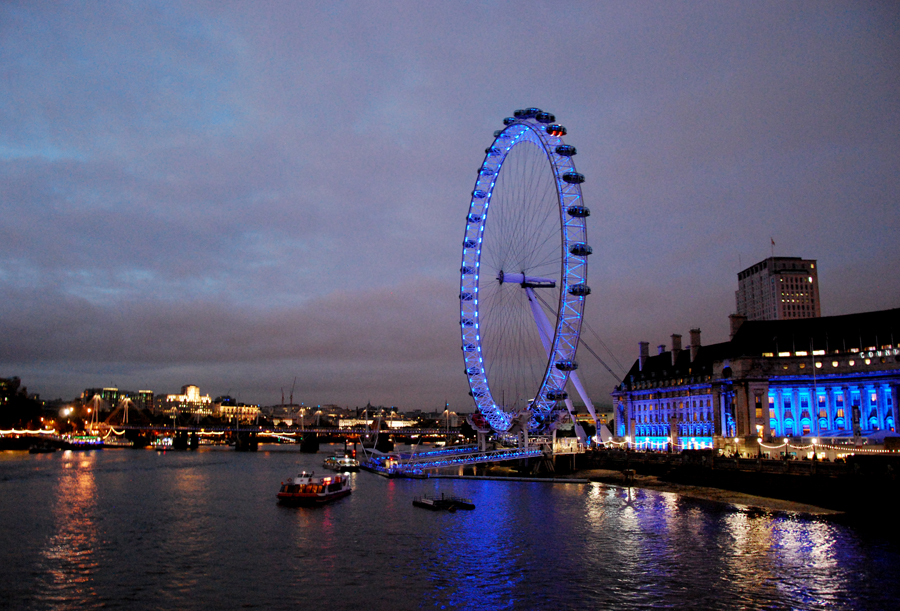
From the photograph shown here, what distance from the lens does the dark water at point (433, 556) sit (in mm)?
31000

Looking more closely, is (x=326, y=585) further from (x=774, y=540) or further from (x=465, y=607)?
(x=774, y=540)

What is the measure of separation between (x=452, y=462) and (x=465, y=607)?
59712 mm

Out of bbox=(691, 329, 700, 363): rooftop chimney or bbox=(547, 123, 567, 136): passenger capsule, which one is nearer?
bbox=(547, 123, 567, 136): passenger capsule

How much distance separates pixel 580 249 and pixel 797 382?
3425 cm

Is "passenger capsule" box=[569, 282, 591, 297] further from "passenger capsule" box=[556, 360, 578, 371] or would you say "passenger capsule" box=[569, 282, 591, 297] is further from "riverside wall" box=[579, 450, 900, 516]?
"riverside wall" box=[579, 450, 900, 516]

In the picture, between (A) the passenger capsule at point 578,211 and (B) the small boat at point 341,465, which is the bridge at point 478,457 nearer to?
(B) the small boat at point 341,465

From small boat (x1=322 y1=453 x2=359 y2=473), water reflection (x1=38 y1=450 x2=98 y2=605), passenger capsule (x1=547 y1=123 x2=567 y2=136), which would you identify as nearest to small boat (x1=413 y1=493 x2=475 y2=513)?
water reflection (x1=38 y1=450 x2=98 y2=605)

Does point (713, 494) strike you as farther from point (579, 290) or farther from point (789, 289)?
point (789, 289)

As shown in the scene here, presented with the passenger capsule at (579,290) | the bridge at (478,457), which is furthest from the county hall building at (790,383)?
the passenger capsule at (579,290)

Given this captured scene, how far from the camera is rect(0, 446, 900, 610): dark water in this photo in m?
31.0

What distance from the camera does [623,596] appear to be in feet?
102

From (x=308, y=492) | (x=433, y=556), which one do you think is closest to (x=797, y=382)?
(x=308, y=492)

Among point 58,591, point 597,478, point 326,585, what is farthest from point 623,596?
point 597,478

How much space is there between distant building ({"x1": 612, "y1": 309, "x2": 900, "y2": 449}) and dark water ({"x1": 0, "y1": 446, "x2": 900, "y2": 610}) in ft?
94.5
